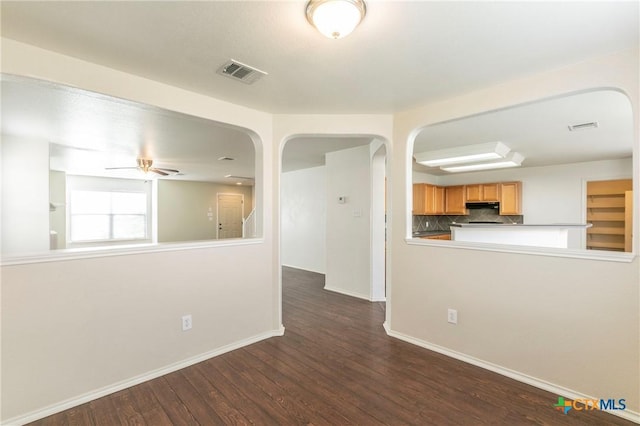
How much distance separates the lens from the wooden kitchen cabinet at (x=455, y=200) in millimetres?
7095

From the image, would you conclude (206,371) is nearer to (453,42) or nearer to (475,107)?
(453,42)

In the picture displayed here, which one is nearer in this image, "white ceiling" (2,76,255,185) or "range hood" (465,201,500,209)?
"white ceiling" (2,76,255,185)

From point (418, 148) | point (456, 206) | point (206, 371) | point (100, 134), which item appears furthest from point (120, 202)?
point (456, 206)

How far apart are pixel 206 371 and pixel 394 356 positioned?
1716 millimetres

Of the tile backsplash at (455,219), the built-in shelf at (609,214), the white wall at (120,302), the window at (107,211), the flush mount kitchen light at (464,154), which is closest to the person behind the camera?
the white wall at (120,302)

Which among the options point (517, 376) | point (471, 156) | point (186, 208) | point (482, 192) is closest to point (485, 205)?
point (482, 192)

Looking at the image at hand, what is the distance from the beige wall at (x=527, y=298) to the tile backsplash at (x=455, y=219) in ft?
13.6

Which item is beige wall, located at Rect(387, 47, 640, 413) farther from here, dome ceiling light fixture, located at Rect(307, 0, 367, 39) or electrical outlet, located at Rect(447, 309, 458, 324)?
dome ceiling light fixture, located at Rect(307, 0, 367, 39)

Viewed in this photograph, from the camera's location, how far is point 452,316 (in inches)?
109

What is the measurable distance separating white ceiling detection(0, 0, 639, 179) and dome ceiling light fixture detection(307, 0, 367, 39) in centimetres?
8

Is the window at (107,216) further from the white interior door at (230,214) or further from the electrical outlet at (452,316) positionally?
the electrical outlet at (452,316)

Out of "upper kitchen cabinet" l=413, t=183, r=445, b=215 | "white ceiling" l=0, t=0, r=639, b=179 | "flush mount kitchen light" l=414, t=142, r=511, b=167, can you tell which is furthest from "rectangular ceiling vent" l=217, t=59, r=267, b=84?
"upper kitchen cabinet" l=413, t=183, r=445, b=215

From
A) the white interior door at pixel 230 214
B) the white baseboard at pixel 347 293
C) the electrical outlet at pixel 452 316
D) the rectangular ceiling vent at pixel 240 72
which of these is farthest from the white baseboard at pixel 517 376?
the white interior door at pixel 230 214

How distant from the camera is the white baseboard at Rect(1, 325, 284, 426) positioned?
6.19 feet
